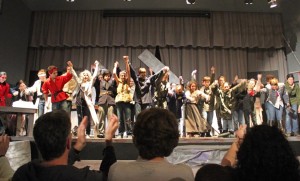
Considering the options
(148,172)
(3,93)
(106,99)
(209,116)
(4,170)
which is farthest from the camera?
(209,116)

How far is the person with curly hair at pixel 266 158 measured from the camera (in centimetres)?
101

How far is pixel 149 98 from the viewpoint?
528 cm

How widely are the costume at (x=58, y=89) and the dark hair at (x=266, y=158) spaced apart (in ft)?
14.2

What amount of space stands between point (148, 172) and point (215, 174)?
25cm

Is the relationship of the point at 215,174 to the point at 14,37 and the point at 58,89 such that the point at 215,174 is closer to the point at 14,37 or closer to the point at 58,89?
the point at 58,89

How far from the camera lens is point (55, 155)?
1.22 m

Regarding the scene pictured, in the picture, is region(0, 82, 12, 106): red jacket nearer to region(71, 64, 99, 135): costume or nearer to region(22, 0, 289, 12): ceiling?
region(71, 64, 99, 135): costume

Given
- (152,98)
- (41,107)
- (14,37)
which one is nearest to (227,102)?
(152,98)

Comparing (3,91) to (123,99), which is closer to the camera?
(123,99)

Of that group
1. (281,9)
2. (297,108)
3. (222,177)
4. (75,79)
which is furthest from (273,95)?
(222,177)

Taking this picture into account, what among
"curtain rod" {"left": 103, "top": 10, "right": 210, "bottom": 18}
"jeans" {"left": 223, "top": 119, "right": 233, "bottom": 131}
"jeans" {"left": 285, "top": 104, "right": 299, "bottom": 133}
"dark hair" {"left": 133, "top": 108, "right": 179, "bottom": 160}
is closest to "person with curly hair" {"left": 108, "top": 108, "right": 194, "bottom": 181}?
"dark hair" {"left": 133, "top": 108, "right": 179, "bottom": 160}

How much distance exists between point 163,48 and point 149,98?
476 centimetres

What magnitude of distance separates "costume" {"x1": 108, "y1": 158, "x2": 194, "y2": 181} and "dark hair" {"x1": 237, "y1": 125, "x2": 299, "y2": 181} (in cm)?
22

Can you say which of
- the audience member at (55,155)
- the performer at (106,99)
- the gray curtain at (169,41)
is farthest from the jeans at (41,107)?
the audience member at (55,155)
